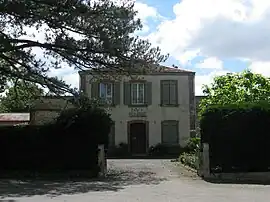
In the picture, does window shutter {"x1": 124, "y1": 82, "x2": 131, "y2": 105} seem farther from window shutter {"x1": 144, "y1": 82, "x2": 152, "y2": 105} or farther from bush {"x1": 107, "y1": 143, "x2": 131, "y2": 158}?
bush {"x1": 107, "y1": 143, "x2": 131, "y2": 158}

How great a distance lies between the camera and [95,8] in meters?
18.5

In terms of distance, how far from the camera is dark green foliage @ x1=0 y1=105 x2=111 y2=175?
71.7 feet

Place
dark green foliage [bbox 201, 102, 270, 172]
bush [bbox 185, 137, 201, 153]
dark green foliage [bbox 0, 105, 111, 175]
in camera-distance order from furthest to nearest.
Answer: bush [bbox 185, 137, 201, 153]
dark green foliage [bbox 0, 105, 111, 175]
dark green foliage [bbox 201, 102, 270, 172]

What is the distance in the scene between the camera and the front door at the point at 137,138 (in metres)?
40.2

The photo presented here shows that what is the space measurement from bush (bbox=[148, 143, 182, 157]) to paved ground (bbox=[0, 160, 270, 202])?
17854 millimetres

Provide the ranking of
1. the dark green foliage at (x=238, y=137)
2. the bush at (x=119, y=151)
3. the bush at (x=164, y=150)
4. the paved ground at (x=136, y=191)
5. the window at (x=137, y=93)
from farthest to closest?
1. the window at (x=137, y=93)
2. the bush at (x=164, y=150)
3. the bush at (x=119, y=151)
4. the dark green foliage at (x=238, y=137)
5. the paved ground at (x=136, y=191)

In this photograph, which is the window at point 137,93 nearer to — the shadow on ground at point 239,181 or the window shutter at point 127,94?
the window shutter at point 127,94

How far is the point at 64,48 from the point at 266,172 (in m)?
9.26

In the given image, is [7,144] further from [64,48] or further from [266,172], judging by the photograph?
[266,172]

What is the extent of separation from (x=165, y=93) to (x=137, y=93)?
2207 mm

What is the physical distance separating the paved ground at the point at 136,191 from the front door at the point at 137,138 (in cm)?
1888

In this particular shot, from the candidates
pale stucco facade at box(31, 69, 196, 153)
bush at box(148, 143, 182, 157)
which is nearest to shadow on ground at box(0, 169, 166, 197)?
bush at box(148, 143, 182, 157)

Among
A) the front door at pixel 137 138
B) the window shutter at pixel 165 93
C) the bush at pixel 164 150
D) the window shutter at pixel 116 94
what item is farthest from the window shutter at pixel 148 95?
the bush at pixel 164 150

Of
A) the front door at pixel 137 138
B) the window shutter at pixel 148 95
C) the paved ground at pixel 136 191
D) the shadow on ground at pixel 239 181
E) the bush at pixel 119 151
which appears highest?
the window shutter at pixel 148 95
